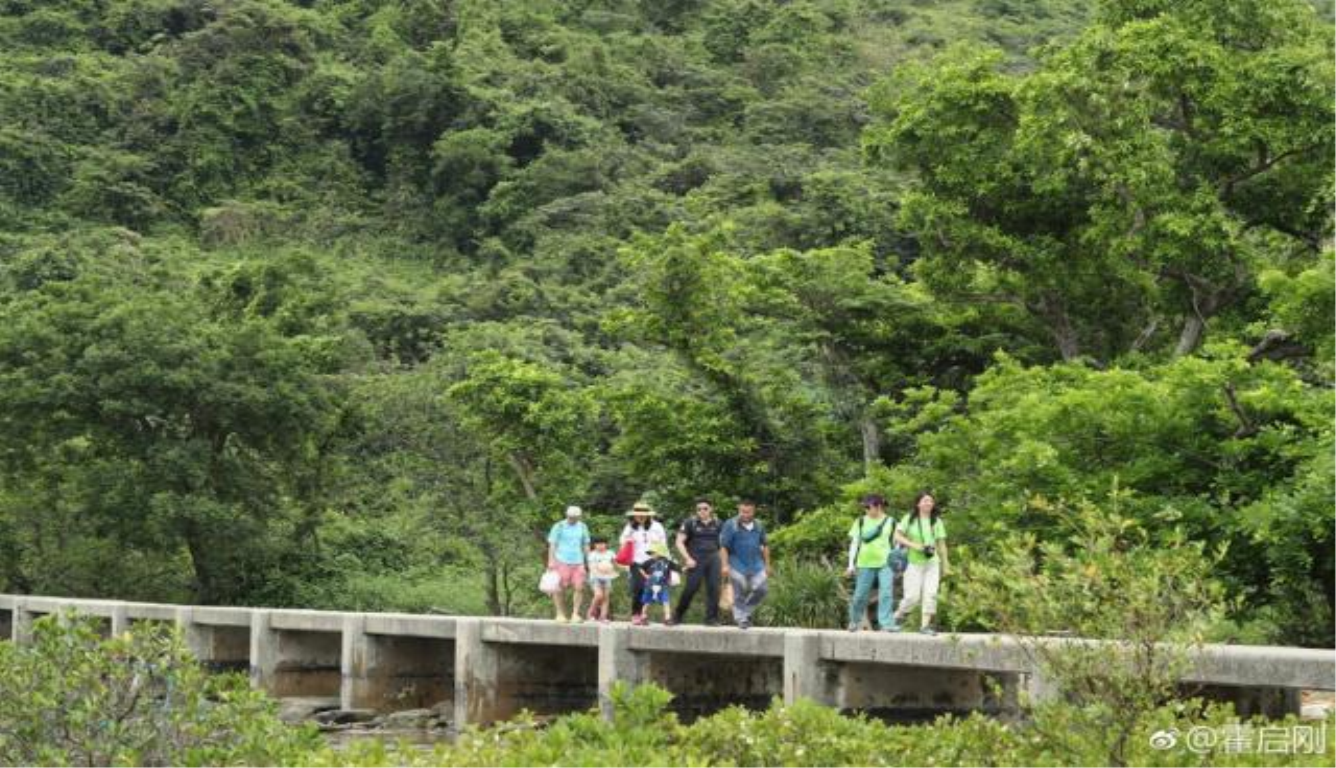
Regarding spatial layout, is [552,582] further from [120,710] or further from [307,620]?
[120,710]

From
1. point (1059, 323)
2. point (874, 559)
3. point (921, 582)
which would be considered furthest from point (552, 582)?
point (1059, 323)

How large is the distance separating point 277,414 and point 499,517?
6.65m

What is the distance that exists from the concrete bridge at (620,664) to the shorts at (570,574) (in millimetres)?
510

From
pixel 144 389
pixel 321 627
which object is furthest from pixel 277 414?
pixel 321 627

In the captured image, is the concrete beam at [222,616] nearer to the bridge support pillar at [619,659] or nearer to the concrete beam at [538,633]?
the concrete beam at [538,633]

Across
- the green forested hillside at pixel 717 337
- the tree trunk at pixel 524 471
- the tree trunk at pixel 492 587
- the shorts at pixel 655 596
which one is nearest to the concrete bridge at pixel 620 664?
the shorts at pixel 655 596

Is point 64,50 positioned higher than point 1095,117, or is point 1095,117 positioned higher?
point 64,50

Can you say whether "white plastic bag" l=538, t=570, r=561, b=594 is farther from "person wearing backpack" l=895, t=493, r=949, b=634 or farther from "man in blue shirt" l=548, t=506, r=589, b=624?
"person wearing backpack" l=895, t=493, r=949, b=634

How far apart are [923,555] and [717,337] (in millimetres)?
10430

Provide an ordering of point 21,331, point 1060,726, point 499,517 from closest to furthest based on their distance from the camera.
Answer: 1. point 1060,726
2. point 499,517
3. point 21,331

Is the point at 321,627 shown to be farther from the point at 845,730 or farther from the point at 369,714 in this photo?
the point at 845,730

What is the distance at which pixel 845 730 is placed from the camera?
10.5 meters

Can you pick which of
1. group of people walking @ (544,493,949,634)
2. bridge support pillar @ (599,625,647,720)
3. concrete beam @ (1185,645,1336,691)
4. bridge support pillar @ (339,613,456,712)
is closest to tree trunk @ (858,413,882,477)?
bridge support pillar @ (339,613,456,712)

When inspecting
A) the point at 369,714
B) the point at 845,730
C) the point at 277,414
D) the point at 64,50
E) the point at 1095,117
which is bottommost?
the point at 369,714
